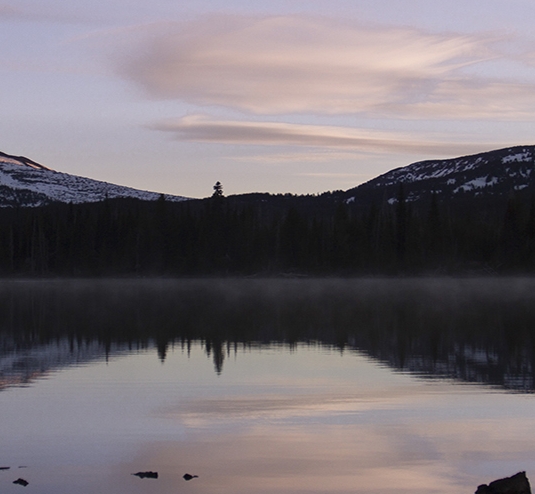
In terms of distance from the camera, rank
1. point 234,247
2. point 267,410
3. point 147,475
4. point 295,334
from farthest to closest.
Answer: point 234,247, point 295,334, point 267,410, point 147,475

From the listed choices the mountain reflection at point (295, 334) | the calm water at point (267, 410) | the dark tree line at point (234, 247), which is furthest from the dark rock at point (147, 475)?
the dark tree line at point (234, 247)

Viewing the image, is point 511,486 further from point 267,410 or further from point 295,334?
point 295,334

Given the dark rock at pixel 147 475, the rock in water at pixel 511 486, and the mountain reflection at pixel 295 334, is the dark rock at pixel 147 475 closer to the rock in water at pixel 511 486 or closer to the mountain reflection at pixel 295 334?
the rock in water at pixel 511 486

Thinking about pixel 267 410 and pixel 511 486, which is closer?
pixel 511 486

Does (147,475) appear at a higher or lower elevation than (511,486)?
lower

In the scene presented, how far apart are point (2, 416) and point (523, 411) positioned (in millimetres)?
9594

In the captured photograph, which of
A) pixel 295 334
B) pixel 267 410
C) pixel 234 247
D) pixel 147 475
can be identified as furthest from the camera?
pixel 234 247

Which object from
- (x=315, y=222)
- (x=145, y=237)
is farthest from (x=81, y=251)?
(x=315, y=222)

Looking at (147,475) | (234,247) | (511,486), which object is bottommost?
(147,475)

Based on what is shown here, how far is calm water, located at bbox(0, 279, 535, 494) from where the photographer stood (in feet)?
41.4

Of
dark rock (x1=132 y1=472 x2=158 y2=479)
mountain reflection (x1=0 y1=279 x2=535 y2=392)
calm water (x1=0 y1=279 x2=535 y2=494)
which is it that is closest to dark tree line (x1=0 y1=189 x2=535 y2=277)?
mountain reflection (x1=0 y1=279 x2=535 y2=392)

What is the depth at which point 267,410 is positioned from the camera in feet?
56.8

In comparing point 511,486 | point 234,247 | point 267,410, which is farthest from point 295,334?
point 234,247

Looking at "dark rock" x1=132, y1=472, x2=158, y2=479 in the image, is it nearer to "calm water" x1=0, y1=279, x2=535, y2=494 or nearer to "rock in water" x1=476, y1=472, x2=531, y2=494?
"calm water" x1=0, y1=279, x2=535, y2=494
